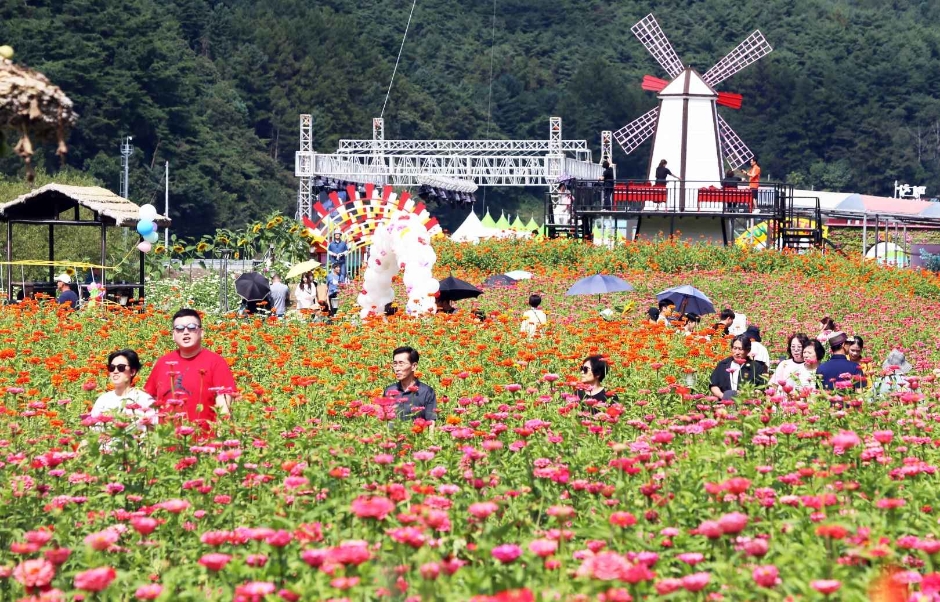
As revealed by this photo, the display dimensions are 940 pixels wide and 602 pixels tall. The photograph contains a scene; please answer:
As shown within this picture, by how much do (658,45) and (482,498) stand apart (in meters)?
42.9

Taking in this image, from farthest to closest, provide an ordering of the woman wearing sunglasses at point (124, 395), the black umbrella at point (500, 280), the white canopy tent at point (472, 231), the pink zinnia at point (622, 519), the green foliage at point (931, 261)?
the white canopy tent at point (472, 231) → the green foliage at point (931, 261) → the black umbrella at point (500, 280) → the woman wearing sunglasses at point (124, 395) → the pink zinnia at point (622, 519)

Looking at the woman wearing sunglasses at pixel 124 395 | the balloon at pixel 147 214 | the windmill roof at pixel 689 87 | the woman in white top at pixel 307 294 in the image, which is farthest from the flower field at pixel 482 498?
the windmill roof at pixel 689 87

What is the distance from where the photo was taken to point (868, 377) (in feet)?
30.6

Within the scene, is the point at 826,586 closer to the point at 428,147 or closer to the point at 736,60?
the point at 736,60

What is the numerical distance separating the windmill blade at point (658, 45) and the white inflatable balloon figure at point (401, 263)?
1001 inches

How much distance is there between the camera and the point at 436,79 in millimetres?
90625

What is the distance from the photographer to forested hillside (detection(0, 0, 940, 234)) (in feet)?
204

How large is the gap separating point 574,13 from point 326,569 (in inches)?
4188

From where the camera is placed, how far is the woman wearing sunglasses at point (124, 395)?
21.9 ft

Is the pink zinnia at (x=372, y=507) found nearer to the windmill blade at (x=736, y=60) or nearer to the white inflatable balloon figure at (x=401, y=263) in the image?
the white inflatable balloon figure at (x=401, y=263)

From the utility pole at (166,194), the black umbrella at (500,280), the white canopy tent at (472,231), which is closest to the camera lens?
the black umbrella at (500,280)

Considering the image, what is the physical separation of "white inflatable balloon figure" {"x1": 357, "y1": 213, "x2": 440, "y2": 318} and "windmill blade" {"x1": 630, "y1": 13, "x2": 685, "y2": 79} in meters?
25.4

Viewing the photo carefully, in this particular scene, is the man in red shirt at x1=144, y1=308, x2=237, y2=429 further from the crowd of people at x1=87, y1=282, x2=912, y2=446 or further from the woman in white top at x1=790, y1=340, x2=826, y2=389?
the woman in white top at x1=790, y1=340, x2=826, y2=389

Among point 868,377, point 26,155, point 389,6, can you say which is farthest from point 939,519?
point 389,6
